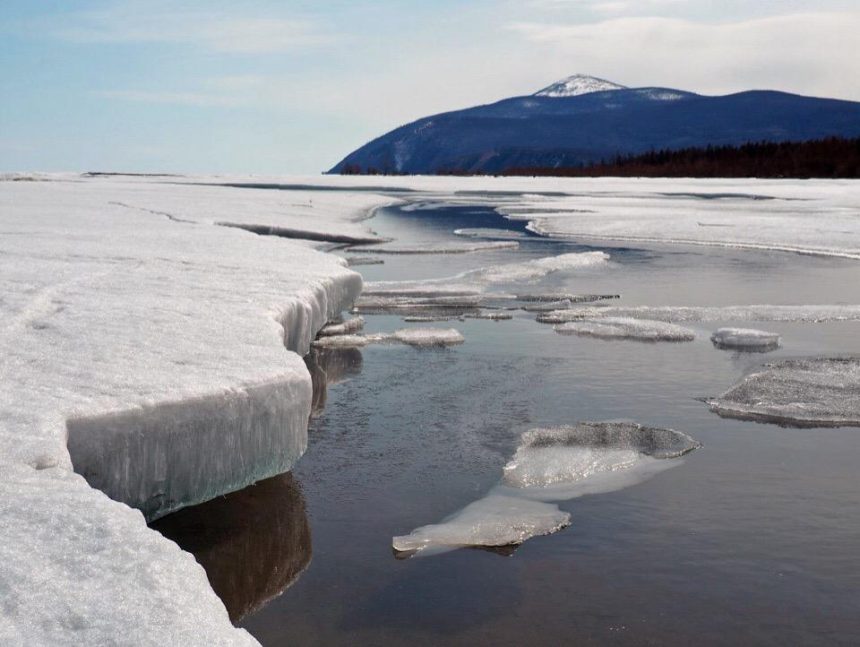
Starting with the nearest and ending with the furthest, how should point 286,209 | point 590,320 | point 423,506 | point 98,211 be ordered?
point 423,506 < point 590,320 < point 98,211 < point 286,209

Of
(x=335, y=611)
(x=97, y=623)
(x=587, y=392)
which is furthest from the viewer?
(x=587, y=392)

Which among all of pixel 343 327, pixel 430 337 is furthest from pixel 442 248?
pixel 430 337

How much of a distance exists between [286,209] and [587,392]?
1210 centimetres

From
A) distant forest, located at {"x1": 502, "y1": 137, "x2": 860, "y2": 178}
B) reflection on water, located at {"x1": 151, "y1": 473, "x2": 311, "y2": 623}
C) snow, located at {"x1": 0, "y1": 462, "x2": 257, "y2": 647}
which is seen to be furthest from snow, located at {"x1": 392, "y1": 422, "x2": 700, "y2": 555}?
distant forest, located at {"x1": 502, "y1": 137, "x2": 860, "y2": 178}

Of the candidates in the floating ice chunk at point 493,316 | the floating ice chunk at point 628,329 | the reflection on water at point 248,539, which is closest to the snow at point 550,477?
the reflection on water at point 248,539

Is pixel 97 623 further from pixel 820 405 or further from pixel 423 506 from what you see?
pixel 820 405

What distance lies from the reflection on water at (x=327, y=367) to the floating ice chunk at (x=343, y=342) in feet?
0.20

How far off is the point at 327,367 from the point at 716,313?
10.7ft

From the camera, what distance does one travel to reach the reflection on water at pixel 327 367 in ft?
17.5

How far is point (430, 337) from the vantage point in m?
6.57

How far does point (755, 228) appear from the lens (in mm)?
15438

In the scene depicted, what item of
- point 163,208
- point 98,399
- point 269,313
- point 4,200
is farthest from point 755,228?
point 98,399

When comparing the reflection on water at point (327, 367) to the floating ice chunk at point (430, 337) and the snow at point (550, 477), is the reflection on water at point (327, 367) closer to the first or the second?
the floating ice chunk at point (430, 337)

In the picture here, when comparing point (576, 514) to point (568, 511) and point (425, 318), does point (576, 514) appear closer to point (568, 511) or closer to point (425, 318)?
point (568, 511)
